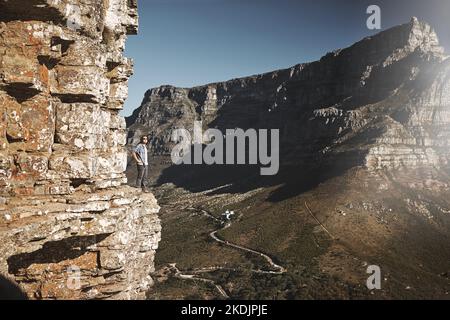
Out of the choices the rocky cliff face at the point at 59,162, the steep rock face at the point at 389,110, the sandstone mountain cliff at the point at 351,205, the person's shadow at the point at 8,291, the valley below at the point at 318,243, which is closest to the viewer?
the person's shadow at the point at 8,291

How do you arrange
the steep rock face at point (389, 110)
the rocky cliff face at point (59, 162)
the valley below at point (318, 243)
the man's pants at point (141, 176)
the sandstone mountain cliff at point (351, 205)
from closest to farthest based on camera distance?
the rocky cliff face at point (59, 162) → the man's pants at point (141, 176) → the valley below at point (318, 243) → the sandstone mountain cliff at point (351, 205) → the steep rock face at point (389, 110)

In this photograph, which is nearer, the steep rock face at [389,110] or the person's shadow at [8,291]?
the person's shadow at [8,291]

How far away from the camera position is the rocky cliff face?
10383 millimetres

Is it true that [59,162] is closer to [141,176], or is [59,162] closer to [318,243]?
[141,176]

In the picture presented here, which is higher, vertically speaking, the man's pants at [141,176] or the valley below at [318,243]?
the man's pants at [141,176]

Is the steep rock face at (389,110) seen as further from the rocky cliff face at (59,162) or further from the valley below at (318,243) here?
the rocky cliff face at (59,162)

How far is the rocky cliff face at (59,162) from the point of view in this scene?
10.4 meters

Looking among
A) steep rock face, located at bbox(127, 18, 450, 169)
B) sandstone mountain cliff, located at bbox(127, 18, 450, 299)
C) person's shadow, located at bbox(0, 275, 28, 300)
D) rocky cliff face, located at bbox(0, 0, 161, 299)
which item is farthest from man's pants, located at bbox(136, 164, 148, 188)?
steep rock face, located at bbox(127, 18, 450, 169)

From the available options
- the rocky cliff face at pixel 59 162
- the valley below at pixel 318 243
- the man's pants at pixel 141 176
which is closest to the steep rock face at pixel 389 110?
the valley below at pixel 318 243

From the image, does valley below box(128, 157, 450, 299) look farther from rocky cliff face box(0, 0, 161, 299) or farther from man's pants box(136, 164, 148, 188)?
rocky cliff face box(0, 0, 161, 299)

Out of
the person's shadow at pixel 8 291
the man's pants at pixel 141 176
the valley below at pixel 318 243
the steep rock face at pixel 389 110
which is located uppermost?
the steep rock face at pixel 389 110

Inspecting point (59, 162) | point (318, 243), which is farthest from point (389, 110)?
point (59, 162)

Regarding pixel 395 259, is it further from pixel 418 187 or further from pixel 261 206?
pixel 261 206
